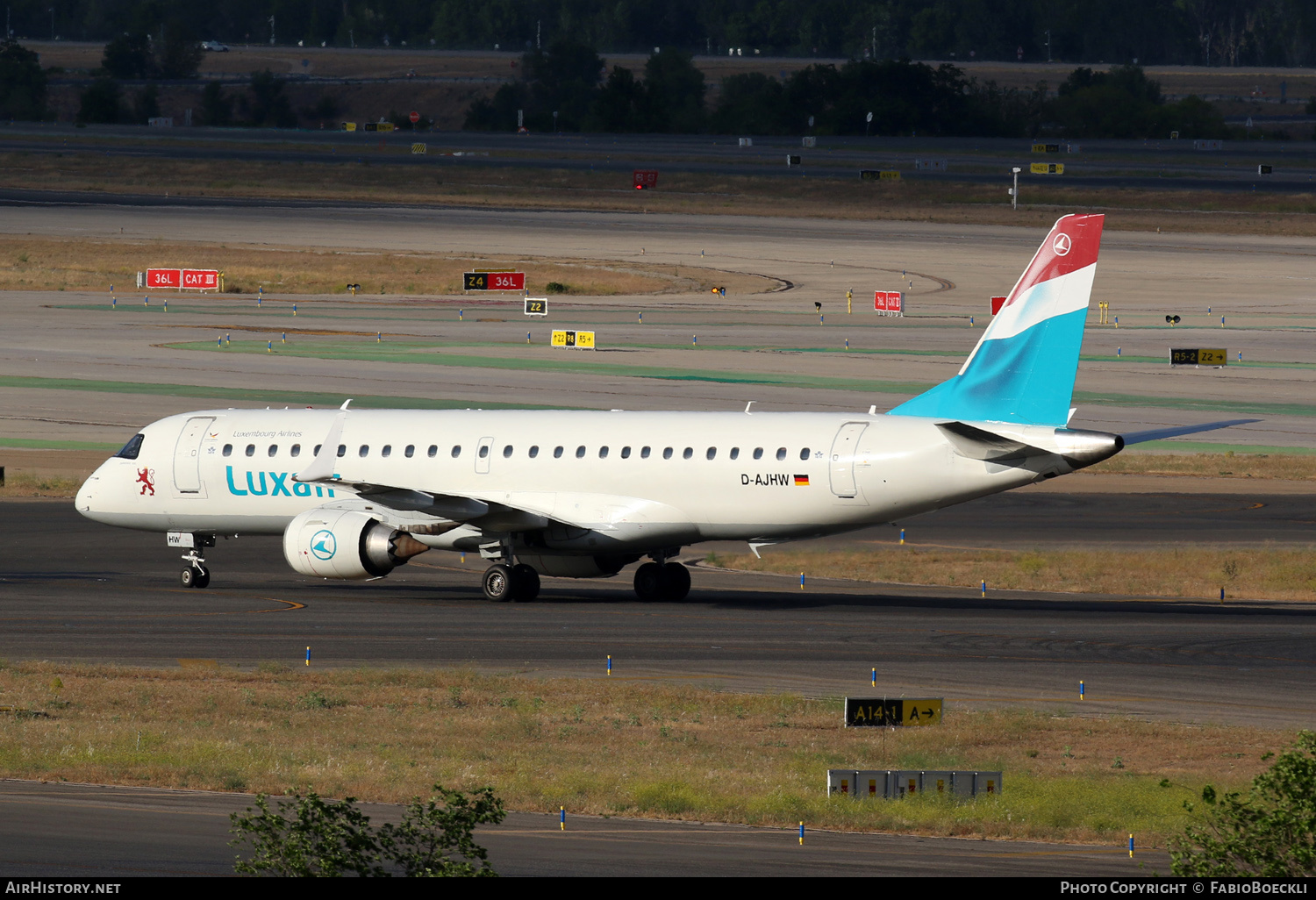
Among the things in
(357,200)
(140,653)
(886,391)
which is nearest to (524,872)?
(140,653)

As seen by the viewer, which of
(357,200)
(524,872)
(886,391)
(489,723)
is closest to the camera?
(524,872)

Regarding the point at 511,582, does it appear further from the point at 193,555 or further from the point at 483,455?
the point at 193,555

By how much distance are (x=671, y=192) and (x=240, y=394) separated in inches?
3619

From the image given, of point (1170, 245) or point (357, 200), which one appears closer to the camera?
point (1170, 245)

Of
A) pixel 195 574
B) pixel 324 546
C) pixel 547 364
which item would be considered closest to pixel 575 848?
pixel 324 546

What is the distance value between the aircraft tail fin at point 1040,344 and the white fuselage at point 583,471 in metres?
1.21

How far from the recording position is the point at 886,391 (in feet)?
237

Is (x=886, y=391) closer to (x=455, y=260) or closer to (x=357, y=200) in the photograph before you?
(x=455, y=260)

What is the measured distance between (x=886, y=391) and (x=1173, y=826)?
172 ft

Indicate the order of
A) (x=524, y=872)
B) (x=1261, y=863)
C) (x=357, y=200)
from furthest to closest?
(x=357, y=200), (x=524, y=872), (x=1261, y=863)

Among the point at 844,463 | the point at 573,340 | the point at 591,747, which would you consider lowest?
the point at 591,747

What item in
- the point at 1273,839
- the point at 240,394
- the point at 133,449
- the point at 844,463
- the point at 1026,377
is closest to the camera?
the point at 1273,839

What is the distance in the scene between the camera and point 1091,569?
4341 centimetres

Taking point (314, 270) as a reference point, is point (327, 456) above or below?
below
